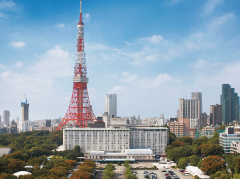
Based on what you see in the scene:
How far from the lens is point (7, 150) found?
47.0 meters

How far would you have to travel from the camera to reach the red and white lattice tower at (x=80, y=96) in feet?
216

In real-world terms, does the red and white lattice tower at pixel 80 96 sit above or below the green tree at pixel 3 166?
above

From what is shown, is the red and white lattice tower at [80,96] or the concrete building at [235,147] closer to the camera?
the concrete building at [235,147]

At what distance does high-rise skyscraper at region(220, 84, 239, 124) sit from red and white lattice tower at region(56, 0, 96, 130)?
104 m

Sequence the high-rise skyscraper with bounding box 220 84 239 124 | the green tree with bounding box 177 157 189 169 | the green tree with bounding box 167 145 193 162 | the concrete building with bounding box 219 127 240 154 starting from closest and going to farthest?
1. the green tree with bounding box 177 157 189 169
2. the green tree with bounding box 167 145 193 162
3. the concrete building with bounding box 219 127 240 154
4. the high-rise skyscraper with bounding box 220 84 239 124

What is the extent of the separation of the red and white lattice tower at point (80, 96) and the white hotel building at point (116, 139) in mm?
12802

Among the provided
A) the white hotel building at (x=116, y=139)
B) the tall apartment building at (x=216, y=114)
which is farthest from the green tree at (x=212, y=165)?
the tall apartment building at (x=216, y=114)

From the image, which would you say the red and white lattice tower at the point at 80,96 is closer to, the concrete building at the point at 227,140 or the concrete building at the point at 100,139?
the concrete building at the point at 100,139

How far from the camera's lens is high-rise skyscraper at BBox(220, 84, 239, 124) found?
484 ft

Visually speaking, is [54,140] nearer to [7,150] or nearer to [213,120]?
[7,150]

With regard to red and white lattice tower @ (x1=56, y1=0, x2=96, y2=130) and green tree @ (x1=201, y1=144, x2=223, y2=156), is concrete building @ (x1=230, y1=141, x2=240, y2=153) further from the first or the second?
red and white lattice tower @ (x1=56, y1=0, x2=96, y2=130)

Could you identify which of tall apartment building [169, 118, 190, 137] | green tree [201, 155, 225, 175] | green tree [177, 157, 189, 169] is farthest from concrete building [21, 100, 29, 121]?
green tree [201, 155, 225, 175]

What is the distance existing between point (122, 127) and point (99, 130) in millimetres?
4614

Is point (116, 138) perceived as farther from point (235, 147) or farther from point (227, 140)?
point (235, 147)
